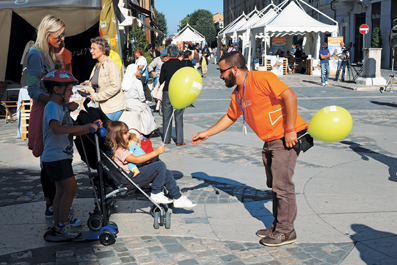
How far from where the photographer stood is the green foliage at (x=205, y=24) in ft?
357

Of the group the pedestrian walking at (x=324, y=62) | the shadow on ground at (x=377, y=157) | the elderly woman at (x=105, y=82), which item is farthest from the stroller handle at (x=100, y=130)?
the pedestrian walking at (x=324, y=62)

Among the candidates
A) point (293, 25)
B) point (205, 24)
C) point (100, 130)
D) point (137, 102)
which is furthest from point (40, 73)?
point (205, 24)

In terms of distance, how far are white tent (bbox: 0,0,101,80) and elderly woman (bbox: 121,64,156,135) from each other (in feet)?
8.29

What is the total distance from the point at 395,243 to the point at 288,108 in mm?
1631

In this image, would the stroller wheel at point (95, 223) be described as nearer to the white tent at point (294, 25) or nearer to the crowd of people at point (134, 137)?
the crowd of people at point (134, 137)

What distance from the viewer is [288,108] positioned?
3744 mm

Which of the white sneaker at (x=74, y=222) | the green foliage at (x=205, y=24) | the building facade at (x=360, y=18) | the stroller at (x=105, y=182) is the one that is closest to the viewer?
the stroller at (x=105, y=182)

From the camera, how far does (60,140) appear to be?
4.01 meters

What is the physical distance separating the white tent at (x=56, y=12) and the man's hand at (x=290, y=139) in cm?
820

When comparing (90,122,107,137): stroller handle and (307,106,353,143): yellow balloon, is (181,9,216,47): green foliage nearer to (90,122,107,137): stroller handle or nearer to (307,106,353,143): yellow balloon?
(307,106,353,143): yellow balloon

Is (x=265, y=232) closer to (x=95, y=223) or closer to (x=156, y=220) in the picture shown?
(x=156, y=220)

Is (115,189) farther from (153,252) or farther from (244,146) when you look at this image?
(244,146)

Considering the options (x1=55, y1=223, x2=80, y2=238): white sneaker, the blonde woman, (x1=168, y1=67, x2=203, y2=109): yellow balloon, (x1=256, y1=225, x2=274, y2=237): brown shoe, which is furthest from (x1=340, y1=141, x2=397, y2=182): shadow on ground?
the blonde woman

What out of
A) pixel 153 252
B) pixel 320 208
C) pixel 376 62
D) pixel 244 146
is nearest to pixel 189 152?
pixel 244 146
